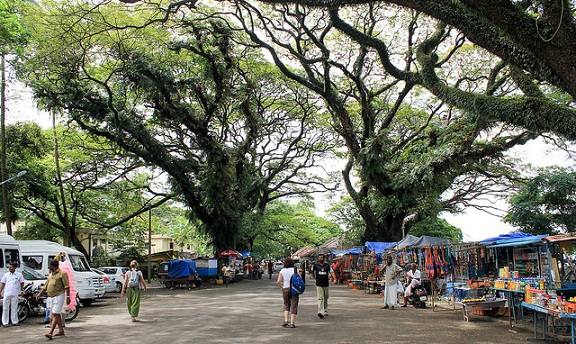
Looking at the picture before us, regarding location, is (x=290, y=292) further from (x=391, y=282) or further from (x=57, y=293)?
(x=391, y=282)

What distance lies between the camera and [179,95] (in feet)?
83.8

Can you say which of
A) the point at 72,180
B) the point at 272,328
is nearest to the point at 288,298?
the point at 272,328

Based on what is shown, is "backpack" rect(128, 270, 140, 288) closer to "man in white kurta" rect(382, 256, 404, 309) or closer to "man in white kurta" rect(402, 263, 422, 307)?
"man in white kurta" rect(382, 256, 404, 309)

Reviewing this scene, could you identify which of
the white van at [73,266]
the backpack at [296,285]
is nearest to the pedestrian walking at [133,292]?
the backpack at [296,285]

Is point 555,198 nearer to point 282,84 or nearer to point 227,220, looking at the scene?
point 282,84

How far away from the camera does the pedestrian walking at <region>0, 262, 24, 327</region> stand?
36.9ft

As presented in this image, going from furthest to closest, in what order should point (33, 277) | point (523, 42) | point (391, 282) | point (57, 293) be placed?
point (33, 277), point (391, 282), point (57, 293), point (523, 42)

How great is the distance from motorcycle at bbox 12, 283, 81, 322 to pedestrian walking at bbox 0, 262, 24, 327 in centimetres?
89

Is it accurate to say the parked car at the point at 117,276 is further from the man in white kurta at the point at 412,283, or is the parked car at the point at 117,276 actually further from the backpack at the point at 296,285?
the backpack at the point at 296,285

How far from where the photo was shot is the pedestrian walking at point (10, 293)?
1126 cm

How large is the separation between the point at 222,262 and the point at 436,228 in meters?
18.7

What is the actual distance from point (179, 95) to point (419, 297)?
16994 millimetres

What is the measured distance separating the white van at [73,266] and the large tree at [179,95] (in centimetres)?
734

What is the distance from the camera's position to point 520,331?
9.63m
